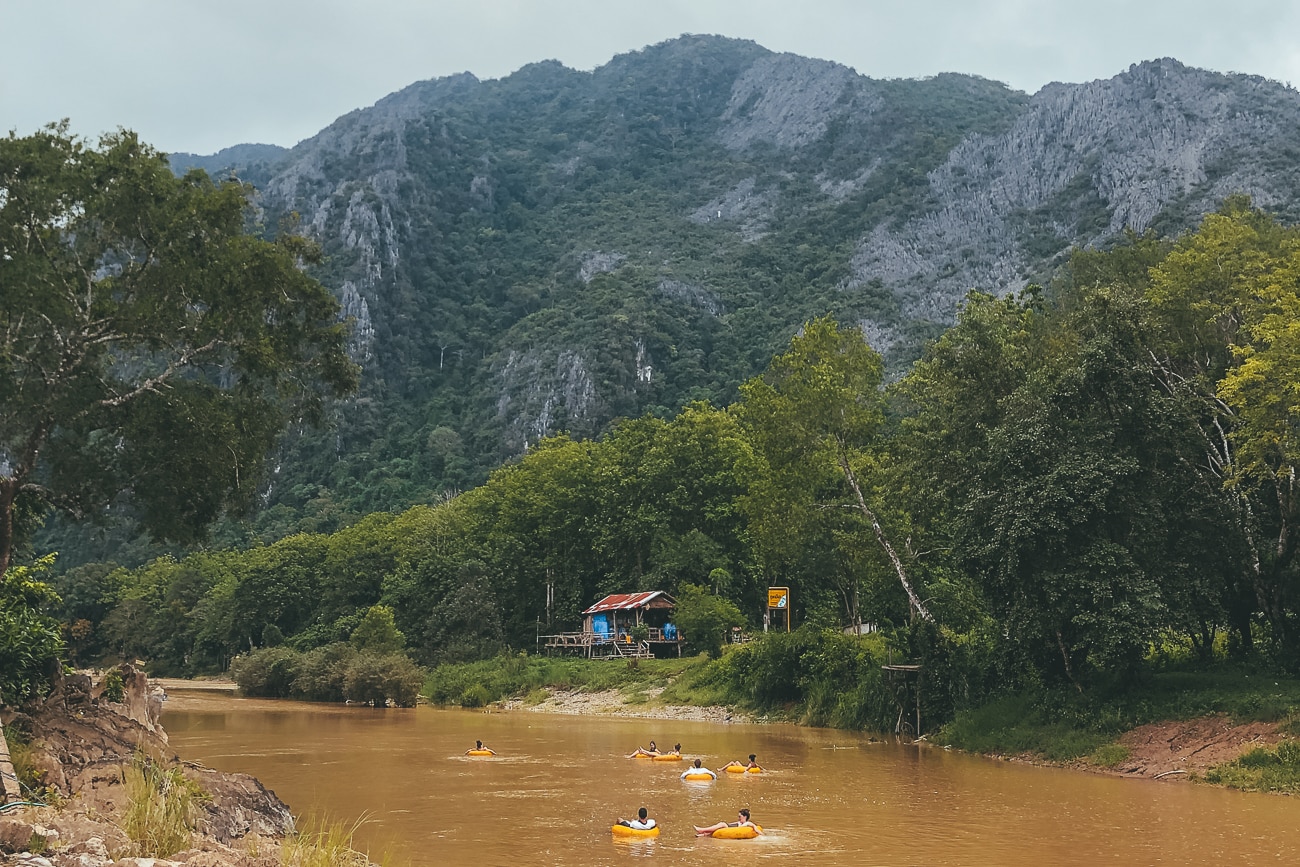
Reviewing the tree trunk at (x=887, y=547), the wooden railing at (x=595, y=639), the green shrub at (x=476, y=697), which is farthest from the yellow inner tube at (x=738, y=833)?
the wooden railing at (x=595, y=639)

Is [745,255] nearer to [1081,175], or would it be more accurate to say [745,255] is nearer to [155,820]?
[1081,175]

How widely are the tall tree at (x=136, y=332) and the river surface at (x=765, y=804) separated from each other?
6.67 meters

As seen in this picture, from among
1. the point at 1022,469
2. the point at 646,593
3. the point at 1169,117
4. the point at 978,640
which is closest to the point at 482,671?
the point at 646,593

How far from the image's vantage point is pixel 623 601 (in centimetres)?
5812

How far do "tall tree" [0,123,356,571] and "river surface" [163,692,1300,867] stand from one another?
6.67 meters

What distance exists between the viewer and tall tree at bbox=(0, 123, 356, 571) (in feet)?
56.6

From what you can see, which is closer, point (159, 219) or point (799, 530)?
point (159, 219)

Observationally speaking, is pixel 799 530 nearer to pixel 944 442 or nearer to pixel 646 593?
pixel 944 442

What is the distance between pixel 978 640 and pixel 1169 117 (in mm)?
121837

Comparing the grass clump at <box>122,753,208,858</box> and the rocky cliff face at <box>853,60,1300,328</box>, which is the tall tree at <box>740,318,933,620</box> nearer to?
the grass clump at <box>122,753,208,858</box>

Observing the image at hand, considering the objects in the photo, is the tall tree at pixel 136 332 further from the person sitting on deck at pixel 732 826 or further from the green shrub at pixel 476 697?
the green shrub at pixel 476 697

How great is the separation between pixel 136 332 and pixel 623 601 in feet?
139

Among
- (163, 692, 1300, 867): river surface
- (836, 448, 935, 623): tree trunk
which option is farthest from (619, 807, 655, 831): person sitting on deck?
(836, 448, 935, 623): tree trunk

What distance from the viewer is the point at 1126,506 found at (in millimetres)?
24703
